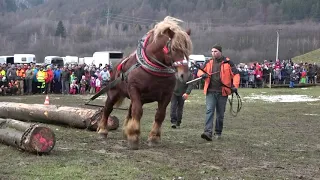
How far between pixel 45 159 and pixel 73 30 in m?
89.9

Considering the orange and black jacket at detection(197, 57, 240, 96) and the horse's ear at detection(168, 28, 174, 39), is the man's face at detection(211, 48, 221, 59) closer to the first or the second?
the orange and black jacket at detection(197, 57, 240, 96)

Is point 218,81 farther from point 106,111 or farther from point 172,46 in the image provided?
point 106,111

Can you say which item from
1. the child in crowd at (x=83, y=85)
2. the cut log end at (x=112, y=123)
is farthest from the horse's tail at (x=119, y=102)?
the child in crowd at (x=83, y=85)

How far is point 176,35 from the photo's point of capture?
7.94 metres

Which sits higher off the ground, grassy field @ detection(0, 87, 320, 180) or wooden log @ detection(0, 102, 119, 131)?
wooden log @ detection(0, 102, 119, 131)

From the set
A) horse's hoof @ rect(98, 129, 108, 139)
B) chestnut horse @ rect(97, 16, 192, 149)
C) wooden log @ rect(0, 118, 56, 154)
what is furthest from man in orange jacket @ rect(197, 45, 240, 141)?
wooden log @ rect(0, 118, 56, 154)

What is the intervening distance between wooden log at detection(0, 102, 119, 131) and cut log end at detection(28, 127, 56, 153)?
318 cm

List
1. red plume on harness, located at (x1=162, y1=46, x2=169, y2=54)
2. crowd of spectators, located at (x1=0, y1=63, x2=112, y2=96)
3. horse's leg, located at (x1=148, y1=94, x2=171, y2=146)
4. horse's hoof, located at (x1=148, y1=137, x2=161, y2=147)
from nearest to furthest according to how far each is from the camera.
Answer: red plume on harness, located at (x1=162, y1=46, x2=169, y2=54)
horse's leg, located at (x1=148, y1=94, x2=171, y2=146)
horse's hoof, located at (x1=148, y1=137, x2=161, y2=147)
crowd of spectators, located at (x1=0, y1=63, x2=112, y2=96)

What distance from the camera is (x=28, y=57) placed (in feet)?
170

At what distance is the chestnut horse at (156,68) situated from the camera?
26.0 feet

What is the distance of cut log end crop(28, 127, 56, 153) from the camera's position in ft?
24.2

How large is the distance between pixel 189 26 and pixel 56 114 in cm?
7277

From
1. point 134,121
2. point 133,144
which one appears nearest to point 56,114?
point 134,121

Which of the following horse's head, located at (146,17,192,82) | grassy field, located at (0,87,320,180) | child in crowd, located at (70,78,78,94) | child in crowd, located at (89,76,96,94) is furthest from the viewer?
child in crowd, located at (89,76,96,94)
